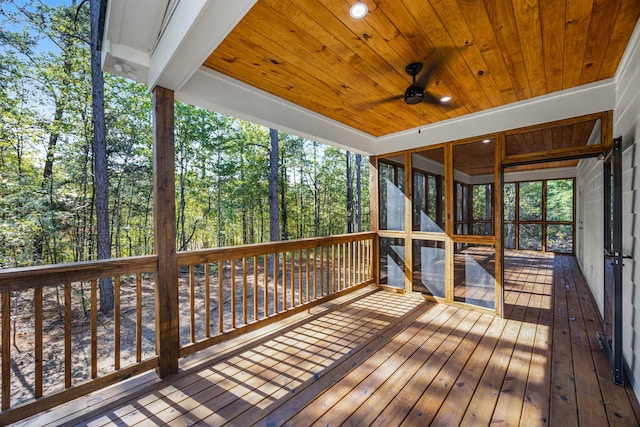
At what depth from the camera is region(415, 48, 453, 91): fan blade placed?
218 centimetres

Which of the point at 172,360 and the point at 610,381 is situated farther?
the point at 172,360

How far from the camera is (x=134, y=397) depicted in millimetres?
1900

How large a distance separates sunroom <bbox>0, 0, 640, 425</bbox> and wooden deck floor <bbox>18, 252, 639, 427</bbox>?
0.05 ft

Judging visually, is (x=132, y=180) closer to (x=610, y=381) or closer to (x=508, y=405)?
(x=508, y=405)

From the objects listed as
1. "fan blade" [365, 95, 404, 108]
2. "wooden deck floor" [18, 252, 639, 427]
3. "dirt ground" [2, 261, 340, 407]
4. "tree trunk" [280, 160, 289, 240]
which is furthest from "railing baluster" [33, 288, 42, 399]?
"tree trunk" [280, 160, 289, 240]

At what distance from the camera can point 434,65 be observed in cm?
237

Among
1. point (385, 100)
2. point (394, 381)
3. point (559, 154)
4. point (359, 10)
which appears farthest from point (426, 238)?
point (359, 10)

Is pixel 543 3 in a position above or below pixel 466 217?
above

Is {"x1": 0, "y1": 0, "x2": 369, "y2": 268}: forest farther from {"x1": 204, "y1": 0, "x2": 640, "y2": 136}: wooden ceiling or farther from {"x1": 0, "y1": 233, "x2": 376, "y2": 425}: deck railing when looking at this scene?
{"x1": 204, "y1": 0, "x2": 640, "y2": 136}: wooden ceiling

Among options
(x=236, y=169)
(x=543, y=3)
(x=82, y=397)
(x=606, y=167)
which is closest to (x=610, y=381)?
(x=606, y=167)

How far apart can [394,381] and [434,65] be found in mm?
2833

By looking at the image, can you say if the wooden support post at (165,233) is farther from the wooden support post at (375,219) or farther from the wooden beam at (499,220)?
the wooden beam at (499,220)

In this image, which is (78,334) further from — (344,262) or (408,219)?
(408,219)

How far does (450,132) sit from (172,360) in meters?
→ 4.46
